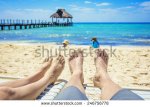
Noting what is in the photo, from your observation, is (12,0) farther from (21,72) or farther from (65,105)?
(65,105)

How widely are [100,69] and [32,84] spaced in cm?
38

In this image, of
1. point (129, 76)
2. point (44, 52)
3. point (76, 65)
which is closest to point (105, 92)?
point (76, 65)

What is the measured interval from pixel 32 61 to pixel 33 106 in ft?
6.24

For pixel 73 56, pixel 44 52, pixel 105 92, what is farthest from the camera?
pixel 44 52

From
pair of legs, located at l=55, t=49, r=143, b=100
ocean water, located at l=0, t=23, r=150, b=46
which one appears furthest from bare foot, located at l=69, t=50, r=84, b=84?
ocean water, located at l=0, t=23, r=150, b=46

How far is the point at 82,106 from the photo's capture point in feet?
2.15

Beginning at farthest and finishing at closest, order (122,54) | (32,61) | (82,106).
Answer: (122,54), (32,61), (82,106)

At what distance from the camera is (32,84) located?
0.89 metres

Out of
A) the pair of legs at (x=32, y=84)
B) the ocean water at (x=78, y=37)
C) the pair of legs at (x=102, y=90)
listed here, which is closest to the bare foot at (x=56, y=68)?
the pair of legs at (x=32, y=84)

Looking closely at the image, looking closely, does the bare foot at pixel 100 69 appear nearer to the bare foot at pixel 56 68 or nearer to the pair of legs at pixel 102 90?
the pair of legs at pixel 102 90

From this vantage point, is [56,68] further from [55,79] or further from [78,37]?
[78,37]

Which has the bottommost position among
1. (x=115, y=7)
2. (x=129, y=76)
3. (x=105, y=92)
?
(x=129, y=76)

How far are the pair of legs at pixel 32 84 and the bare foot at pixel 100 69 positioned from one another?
20 cm

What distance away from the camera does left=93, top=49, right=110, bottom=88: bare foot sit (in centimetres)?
103
